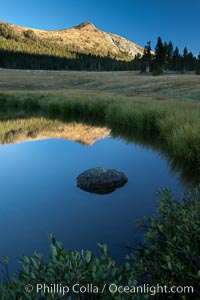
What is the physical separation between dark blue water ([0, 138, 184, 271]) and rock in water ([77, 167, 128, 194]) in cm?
26

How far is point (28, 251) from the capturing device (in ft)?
17.2

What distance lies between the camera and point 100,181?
333 inches

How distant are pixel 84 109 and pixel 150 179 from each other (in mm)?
17438

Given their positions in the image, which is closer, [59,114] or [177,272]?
[177,272]

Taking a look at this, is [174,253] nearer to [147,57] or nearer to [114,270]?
[114,270]

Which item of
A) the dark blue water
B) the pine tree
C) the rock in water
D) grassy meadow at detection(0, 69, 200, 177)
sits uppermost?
the pine tree

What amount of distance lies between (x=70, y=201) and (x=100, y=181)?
118 cm

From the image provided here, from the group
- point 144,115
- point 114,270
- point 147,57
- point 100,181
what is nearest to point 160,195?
point 114,270

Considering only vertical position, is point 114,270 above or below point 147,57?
below

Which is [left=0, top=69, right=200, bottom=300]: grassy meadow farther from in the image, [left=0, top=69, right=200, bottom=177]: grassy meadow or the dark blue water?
the dark blue water

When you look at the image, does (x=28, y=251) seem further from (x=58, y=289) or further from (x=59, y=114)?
(x=59, y=114)

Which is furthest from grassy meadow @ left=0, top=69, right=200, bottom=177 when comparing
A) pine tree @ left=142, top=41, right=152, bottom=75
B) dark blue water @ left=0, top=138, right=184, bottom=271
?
pine tree @ left=142, top=41, right=152, bottom=75

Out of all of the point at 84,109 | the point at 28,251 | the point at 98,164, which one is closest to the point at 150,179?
the point at 98,164

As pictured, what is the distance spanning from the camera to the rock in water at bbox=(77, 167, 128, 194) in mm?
8386
